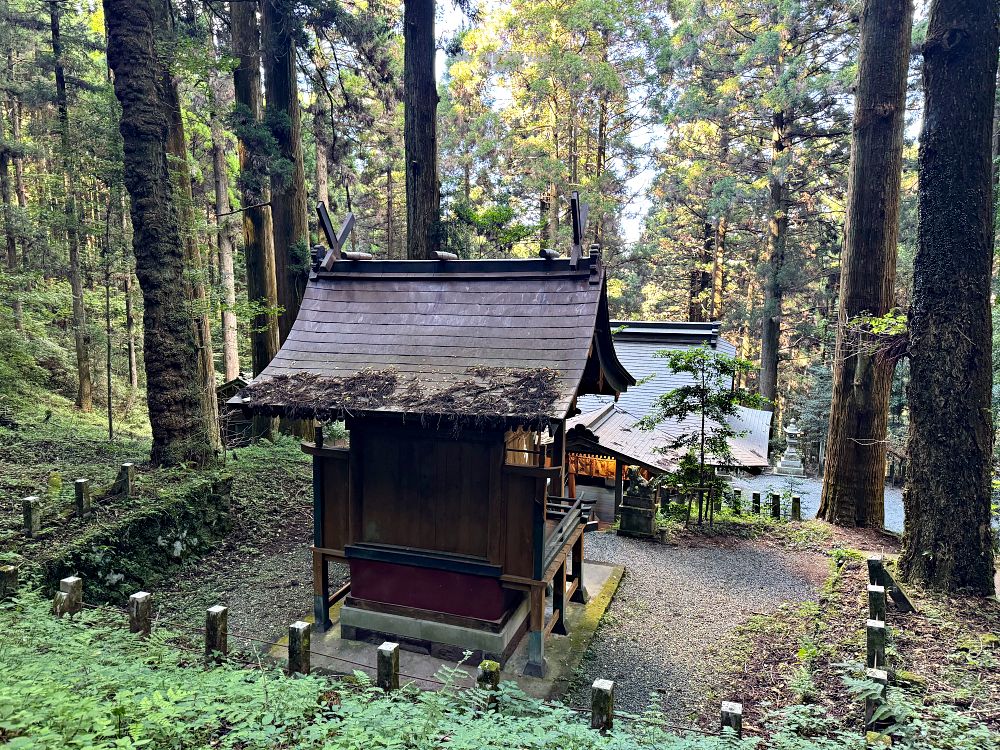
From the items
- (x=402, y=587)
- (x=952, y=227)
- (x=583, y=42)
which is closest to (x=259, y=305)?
(x=402, y=587)

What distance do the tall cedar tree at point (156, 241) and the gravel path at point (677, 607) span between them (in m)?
7.39

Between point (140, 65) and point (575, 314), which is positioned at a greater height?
point (140, 65)

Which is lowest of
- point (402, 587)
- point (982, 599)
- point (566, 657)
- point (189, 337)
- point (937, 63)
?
point (566, 657)

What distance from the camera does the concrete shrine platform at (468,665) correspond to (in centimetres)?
592

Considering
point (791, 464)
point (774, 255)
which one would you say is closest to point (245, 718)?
point (774, 255)

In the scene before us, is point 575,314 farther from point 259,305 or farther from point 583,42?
point 583,42

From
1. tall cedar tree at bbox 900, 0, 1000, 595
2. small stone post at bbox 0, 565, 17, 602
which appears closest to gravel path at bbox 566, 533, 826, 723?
tall cedar tree at bbox 900, 0, 1000, 595

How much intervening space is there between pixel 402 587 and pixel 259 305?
789cm

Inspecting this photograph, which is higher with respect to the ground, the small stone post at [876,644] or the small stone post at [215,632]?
the small stone post at [876,644]

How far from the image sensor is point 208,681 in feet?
12.3

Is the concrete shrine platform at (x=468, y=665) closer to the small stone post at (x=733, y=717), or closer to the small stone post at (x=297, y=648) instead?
the small stone post at (x=297, y=648)

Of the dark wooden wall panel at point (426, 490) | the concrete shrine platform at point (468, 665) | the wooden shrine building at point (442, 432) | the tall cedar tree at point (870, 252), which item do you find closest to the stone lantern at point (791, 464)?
the tall cedar tree at point (870, 252)

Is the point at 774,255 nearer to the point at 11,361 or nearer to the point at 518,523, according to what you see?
the point at 518,523

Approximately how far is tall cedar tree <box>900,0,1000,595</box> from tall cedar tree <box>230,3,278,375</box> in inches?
434
